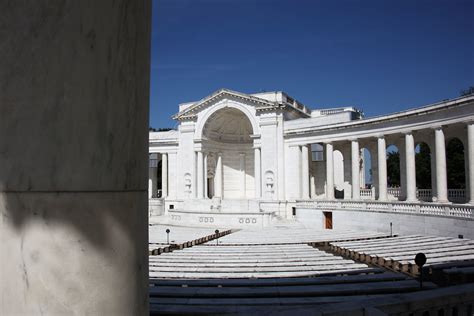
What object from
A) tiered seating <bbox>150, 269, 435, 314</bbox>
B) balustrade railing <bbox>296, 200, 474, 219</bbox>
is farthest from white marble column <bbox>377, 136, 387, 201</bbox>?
tiered seating <bbox>150, 269, 435, 314</bbox>

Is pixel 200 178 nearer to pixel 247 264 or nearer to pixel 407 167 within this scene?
pixel 407 167

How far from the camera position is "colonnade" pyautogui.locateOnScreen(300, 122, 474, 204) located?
31.4 meters

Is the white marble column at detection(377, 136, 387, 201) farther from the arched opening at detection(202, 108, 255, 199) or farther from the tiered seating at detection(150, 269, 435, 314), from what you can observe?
the tiered seating at detection(150, 269, 435, 314)

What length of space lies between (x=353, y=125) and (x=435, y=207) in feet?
45.0

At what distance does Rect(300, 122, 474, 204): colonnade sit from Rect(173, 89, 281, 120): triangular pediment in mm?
7789

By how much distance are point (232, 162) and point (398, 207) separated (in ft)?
97.4

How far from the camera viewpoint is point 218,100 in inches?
2071

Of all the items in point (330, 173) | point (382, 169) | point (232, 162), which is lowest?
point (330, 173)

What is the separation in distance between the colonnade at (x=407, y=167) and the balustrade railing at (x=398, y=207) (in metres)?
1.35

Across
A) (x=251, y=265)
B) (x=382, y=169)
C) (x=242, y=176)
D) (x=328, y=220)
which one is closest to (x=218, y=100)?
(x=242, y=176)

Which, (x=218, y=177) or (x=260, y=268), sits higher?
(x=218, y=177)

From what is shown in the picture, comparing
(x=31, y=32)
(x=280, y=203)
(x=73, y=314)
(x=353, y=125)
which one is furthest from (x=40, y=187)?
(x=280, y=203)

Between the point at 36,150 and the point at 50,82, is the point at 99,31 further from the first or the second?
the point at 36,150

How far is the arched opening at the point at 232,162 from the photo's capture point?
57812 mm
